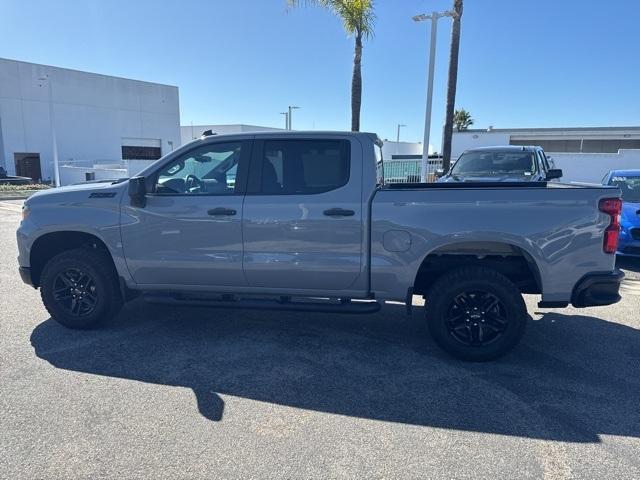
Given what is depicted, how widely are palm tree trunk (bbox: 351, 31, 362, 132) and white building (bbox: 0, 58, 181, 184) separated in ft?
60.2

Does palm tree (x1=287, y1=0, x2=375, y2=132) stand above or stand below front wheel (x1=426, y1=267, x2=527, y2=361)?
above

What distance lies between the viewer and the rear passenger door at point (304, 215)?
405 cm

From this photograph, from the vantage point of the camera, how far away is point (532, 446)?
2879mm

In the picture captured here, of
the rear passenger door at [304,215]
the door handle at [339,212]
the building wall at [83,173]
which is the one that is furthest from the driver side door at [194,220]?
the building wall at [83,173]

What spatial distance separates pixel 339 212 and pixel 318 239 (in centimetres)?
31

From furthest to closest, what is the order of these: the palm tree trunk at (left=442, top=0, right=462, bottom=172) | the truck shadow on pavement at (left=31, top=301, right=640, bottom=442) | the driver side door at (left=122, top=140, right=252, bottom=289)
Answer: the palm tree trunk at (left=442, top=0, right=462, bottom=172)
the driver side door at (left=122, top=140, right=252, bottom=289)
the truck shadow on pavement at (left=31, top=301, right=640, bottom=442)

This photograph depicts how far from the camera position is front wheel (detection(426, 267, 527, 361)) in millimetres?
3891


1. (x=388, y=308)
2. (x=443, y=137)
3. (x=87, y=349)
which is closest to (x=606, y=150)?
(x=443, y=137)

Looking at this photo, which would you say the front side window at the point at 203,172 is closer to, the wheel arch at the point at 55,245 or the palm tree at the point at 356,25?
the wheel arch at the point at 55,245

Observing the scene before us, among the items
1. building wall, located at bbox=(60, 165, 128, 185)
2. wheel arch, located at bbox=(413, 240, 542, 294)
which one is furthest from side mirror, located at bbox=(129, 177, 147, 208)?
building wall, located at bbox=(60, 165, 128, 185)

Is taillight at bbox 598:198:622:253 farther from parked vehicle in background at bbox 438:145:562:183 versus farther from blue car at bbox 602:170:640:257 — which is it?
parked vehicle in background at bbox 438:145:562:183

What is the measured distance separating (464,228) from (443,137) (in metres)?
13.7

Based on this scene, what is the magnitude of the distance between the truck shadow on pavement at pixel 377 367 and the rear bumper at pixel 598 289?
623 millimetres

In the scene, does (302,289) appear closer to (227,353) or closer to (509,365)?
(227,353)
